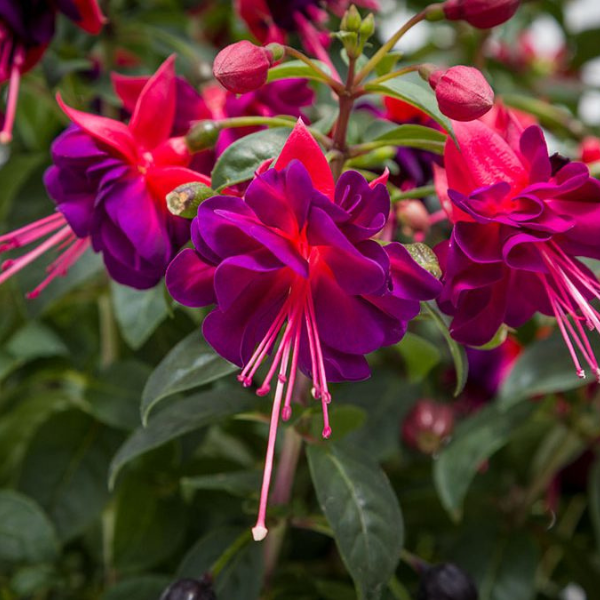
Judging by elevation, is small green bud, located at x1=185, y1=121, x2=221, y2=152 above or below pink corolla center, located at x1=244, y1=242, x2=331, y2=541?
above

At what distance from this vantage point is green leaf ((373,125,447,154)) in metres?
0.63

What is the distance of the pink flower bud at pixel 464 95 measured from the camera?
0.54m

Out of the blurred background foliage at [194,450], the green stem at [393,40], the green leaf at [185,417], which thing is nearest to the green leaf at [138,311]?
the blurred background foliage at [194,450]

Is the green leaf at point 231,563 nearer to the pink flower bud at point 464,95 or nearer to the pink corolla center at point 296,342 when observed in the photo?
the pink corolla center at point 296,342

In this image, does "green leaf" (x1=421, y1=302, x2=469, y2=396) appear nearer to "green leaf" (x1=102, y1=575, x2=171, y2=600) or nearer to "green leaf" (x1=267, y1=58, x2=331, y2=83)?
"green leaf" (x1=267, y1=58, x2=331, y2=83)

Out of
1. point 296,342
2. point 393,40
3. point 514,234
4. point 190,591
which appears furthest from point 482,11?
point 190,591

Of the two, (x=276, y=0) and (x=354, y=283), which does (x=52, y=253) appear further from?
(x=354, y=283)

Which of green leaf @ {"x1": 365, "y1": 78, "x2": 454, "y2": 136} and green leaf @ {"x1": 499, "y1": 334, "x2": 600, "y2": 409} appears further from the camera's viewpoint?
green leaf @ {"x1": 499, "y1": 334, "x2": 600, "y2": 409}

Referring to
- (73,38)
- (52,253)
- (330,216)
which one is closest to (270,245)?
(330,216)

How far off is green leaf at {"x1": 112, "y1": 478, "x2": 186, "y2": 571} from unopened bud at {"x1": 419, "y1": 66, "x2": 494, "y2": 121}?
1.97 ft

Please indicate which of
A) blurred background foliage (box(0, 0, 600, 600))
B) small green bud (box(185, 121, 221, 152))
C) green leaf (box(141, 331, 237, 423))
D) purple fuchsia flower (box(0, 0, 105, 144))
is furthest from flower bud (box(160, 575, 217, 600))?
purple fuchsia flower (box(0, 0, 105, 144))

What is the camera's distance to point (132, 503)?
958 millimetres

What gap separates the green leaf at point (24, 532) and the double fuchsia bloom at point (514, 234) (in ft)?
1.66

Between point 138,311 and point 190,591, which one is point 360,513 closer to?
point 190,591
